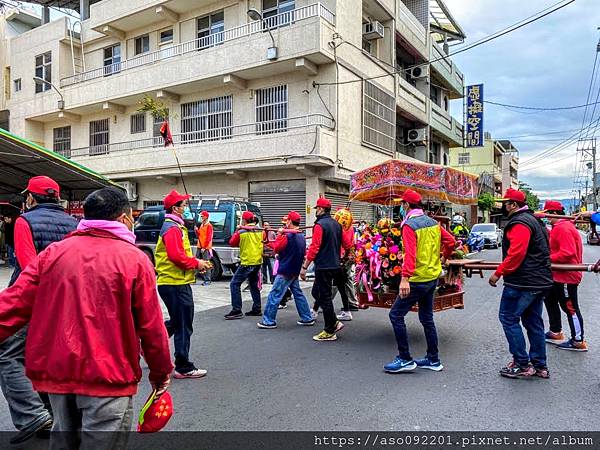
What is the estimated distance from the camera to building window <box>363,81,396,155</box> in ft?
64.6

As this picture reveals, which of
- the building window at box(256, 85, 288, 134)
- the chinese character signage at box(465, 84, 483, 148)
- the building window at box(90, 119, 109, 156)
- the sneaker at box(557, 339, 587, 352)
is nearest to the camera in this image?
the sneaker at box(557, 339, 587, 352)

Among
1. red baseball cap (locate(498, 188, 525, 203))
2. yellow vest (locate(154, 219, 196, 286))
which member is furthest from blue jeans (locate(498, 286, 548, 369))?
yellow vest (locate(154, 219, 196, 286))

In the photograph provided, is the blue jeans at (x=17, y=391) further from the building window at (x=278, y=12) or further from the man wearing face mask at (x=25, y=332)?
the building window at (x=278, y=12)

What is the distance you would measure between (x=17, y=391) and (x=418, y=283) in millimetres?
3835

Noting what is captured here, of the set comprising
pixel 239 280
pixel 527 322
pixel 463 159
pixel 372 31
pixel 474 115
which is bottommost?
pixel 527 322

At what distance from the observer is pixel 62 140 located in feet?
84.0

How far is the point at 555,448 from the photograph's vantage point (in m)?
3.50

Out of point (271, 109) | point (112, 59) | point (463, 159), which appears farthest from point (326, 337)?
point (463, 159)

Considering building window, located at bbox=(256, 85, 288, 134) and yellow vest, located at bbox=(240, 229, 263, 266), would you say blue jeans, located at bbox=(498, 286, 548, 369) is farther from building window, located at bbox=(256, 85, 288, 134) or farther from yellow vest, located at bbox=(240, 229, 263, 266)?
building window, located at bbox=(256, 85, 288, 134)

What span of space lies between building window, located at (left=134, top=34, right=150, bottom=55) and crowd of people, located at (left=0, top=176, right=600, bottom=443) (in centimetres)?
1869

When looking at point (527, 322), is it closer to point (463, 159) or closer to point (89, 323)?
point (89, 323)

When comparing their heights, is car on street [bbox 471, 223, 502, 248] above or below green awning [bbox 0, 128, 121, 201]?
below

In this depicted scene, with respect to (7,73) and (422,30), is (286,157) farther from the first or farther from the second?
(7,73)

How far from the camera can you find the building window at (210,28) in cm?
1992
